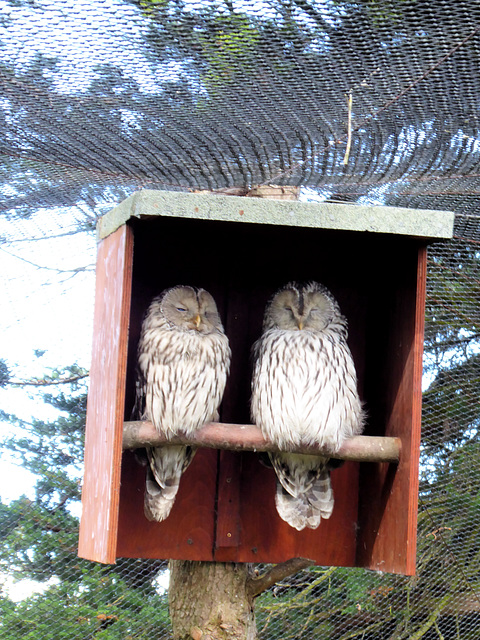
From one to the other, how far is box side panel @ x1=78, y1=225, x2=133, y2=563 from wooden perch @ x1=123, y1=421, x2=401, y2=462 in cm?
13

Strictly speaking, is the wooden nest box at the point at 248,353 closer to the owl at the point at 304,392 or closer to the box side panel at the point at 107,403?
the box side panel at the point at 107,403

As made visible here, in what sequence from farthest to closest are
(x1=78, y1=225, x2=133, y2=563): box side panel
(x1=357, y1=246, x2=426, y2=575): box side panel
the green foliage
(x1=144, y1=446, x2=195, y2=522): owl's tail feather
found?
the green foliage < (x1=144, y1=446, x2=195, y2=522): owl's tail feather < (x1=357, y1=246, x2=426, y2=575): box side panel < (x1=78, y1=225, x2=133, y2=563): box side panel

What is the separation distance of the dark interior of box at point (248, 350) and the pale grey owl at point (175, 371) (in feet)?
0.63

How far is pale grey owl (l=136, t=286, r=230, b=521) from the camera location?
8.90 feet

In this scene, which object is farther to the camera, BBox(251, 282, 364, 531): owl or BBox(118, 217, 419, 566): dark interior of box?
BBox(118, 217, 419, 566): dark interior of box

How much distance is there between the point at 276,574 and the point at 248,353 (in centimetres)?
79

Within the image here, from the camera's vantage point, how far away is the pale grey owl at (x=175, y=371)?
271 centimetres

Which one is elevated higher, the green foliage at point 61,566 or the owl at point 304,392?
the owl at point 304,392

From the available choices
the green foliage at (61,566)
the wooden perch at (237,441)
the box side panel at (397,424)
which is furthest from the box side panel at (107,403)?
the green foliage at (61,566)

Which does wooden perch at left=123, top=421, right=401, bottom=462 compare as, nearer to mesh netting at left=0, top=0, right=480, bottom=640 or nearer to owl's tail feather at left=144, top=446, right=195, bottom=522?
owl's tail feather at left=144, top=446, right=195, bottom=522

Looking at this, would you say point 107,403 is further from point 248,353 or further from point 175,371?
point 248,353

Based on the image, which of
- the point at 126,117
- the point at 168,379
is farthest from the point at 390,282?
the point at 126,117

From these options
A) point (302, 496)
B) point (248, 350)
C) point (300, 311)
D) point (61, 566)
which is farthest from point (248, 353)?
point (61, 566)

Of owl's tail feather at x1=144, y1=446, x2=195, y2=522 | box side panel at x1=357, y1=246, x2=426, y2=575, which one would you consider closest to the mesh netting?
box side panel at x1=357, y1=246, x2=426, y2=575
